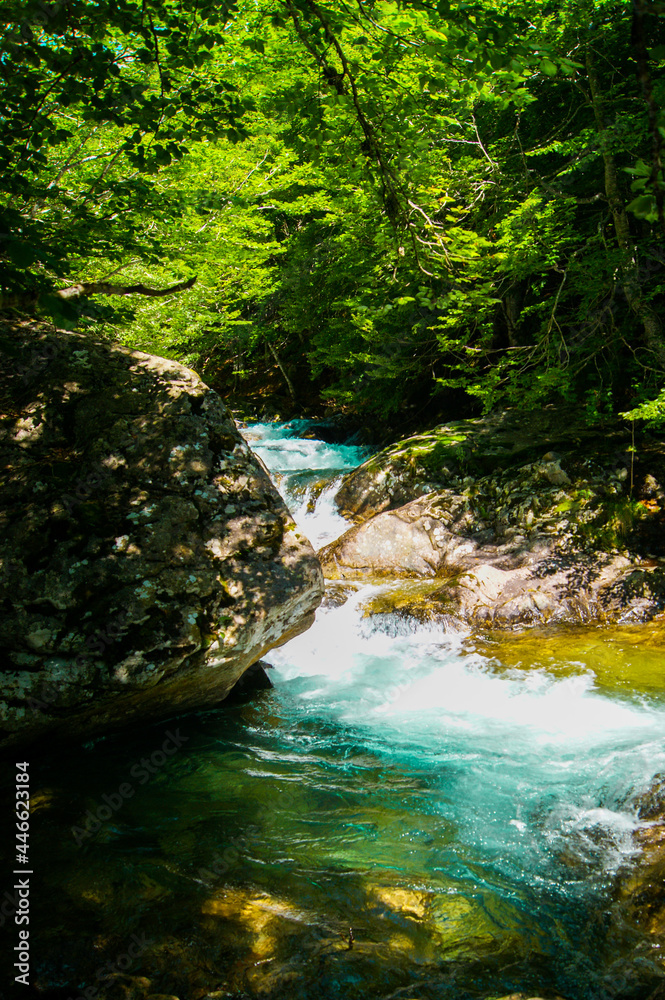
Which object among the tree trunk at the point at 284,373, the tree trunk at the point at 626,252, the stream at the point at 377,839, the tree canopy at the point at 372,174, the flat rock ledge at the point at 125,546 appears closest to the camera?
the stream at the point at 377,839

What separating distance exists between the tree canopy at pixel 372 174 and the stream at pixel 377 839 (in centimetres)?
257

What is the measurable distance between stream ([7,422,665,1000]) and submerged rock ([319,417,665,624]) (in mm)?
643

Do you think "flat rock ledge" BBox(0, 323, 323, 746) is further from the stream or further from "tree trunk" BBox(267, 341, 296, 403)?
"tree trunk" BBox(267, 341, 296, 403)

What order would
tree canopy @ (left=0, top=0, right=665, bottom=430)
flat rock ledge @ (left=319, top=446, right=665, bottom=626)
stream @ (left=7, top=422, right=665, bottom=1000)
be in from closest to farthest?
stream @ (left=7, top=422, right=665, bottom=1000) → tree canopy @ (left=0, top=0, right=665, bottom=430) → flat rock ledge @ (left=319, top=446, right=665, bottom=626)

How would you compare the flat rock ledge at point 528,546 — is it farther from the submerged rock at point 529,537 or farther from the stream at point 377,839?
the stream at point 377,839

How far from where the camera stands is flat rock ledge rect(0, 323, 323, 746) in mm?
3617

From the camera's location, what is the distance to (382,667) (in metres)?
6.16

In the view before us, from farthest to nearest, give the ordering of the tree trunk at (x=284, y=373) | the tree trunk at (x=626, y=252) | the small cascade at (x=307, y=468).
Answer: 1. the tree trunk at (x=284, y=373)
2. the small cascade at (x=307, y=468)
3. the tree trunk at (x=626, y=252)

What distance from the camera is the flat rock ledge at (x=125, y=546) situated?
3617 mm

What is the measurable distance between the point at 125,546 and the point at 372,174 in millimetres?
3059

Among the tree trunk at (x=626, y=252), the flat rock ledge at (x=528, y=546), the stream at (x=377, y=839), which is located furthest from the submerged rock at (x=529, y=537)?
the tree trunk at (x=626, y=252)

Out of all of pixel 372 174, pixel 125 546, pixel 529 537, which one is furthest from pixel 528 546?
pixel 125 546

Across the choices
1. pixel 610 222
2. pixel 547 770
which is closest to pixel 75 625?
pixel 547 770

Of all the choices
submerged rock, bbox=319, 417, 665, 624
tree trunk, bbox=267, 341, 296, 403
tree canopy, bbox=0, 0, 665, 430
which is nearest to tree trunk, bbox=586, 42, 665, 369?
tree canopy, bbox=0, 0, 665, 430
